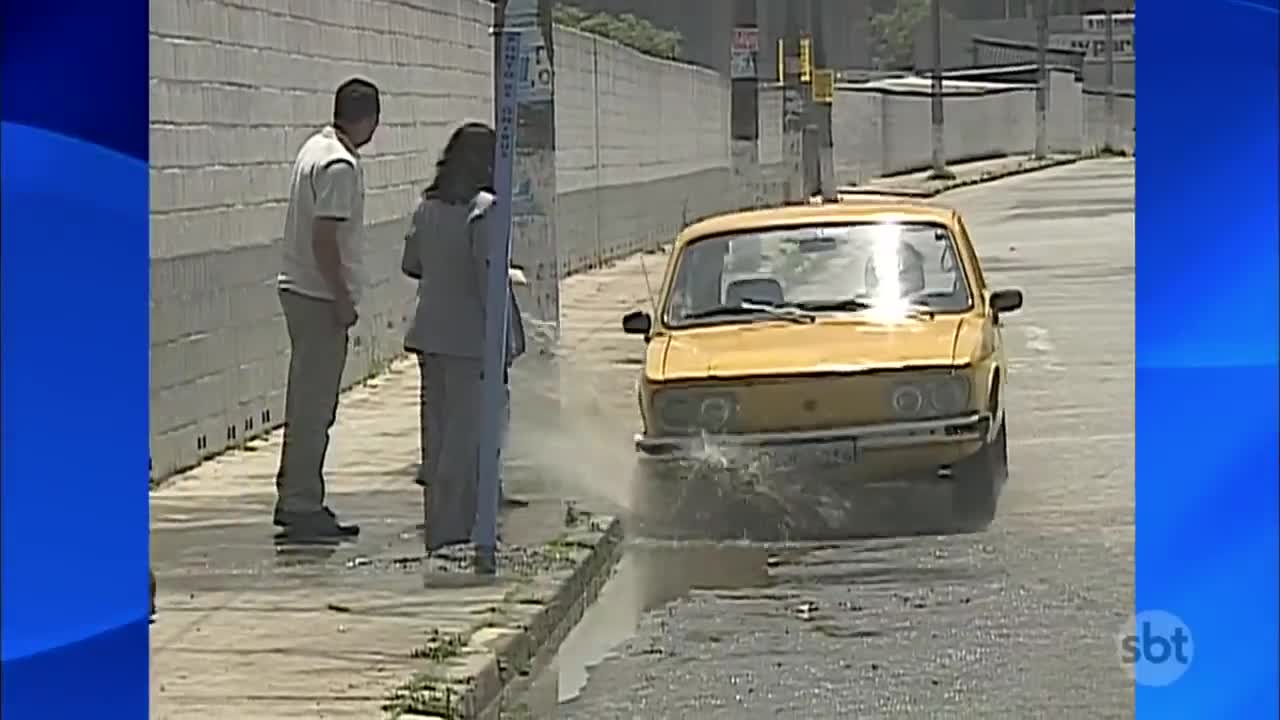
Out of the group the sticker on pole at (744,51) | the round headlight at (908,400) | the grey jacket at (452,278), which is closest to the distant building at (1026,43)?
the sticker on pole at (744,51)

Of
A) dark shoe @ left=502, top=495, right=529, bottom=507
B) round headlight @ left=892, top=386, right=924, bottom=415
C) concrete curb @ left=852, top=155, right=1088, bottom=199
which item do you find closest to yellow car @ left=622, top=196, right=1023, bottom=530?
round headlight @ left=892, top=386, right=924, bottom=415

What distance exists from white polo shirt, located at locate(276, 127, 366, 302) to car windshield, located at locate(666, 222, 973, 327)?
151 cm

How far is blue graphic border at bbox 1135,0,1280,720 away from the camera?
13.0 feet

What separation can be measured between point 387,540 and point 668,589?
1.24 metres

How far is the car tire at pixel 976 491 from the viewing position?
9570 millimetres

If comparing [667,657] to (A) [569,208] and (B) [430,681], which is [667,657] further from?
(A) [569,208]

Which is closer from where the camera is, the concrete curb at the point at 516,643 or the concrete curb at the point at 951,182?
the concrete curb at the point at 516,643

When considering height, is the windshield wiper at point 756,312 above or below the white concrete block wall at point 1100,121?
below

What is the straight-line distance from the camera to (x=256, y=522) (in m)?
9.43

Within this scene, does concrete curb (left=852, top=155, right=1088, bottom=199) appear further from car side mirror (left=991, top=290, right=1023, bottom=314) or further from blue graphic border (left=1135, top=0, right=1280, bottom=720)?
blue graphic border (left=1135, top=0, right=1280, bottom=720)

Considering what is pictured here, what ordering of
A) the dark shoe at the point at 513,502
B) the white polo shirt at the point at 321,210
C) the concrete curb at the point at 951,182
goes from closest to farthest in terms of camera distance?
the white polo shirt at the point at 321,210 < the dark shoe at the point at 513,502 < the concrete curb at the point at 951,182

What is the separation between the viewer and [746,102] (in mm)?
10656

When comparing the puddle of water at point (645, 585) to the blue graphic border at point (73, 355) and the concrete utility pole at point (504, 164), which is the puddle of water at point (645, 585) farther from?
the blue graphic border at point (73, 355)

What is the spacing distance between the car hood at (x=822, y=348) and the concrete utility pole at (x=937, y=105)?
4.54ft
